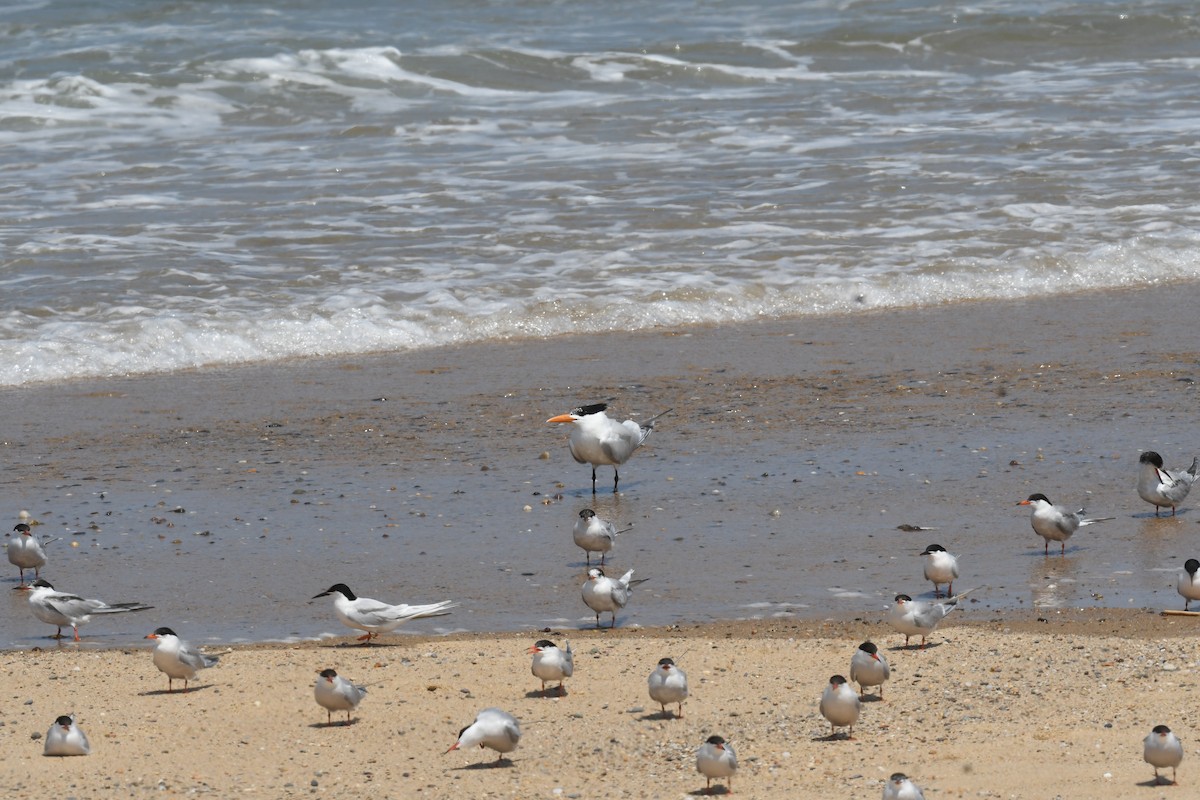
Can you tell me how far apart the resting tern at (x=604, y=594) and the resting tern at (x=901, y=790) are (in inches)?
85.6

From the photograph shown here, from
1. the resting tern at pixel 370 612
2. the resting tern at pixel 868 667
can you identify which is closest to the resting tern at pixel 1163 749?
the resting tern at pixel 868 667

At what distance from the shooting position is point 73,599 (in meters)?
6.86

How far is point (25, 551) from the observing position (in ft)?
24.7

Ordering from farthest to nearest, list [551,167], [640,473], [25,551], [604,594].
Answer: [551,167] < [640,473] < [25,551] < [604,594]

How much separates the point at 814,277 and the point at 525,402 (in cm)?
375

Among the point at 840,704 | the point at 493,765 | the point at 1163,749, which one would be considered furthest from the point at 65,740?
the point at 1163,749

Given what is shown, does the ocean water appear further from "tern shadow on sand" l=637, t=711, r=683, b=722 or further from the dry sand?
"tern shadow on sand" l=637, t=711, r=683, b=722

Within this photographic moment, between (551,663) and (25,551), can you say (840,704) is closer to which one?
(551,663)

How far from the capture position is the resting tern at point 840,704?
18.6 ft

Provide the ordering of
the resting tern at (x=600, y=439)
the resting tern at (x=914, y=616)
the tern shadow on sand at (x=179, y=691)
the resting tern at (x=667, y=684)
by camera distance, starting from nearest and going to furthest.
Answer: the resting tern at (x=667, y=684)
the tern shadow on sand at (x=179, y=691)
the resting tern at (x=914, y=616)
the resting tern at (x=600, y=439)

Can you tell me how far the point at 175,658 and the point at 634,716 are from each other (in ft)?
5.62

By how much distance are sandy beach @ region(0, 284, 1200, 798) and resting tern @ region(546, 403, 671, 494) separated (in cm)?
21

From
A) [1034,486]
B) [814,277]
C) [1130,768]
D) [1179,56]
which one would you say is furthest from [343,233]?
[1179,56]

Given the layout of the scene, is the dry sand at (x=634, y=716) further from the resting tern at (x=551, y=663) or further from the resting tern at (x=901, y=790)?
the resting tern at (x=901, y=790)
